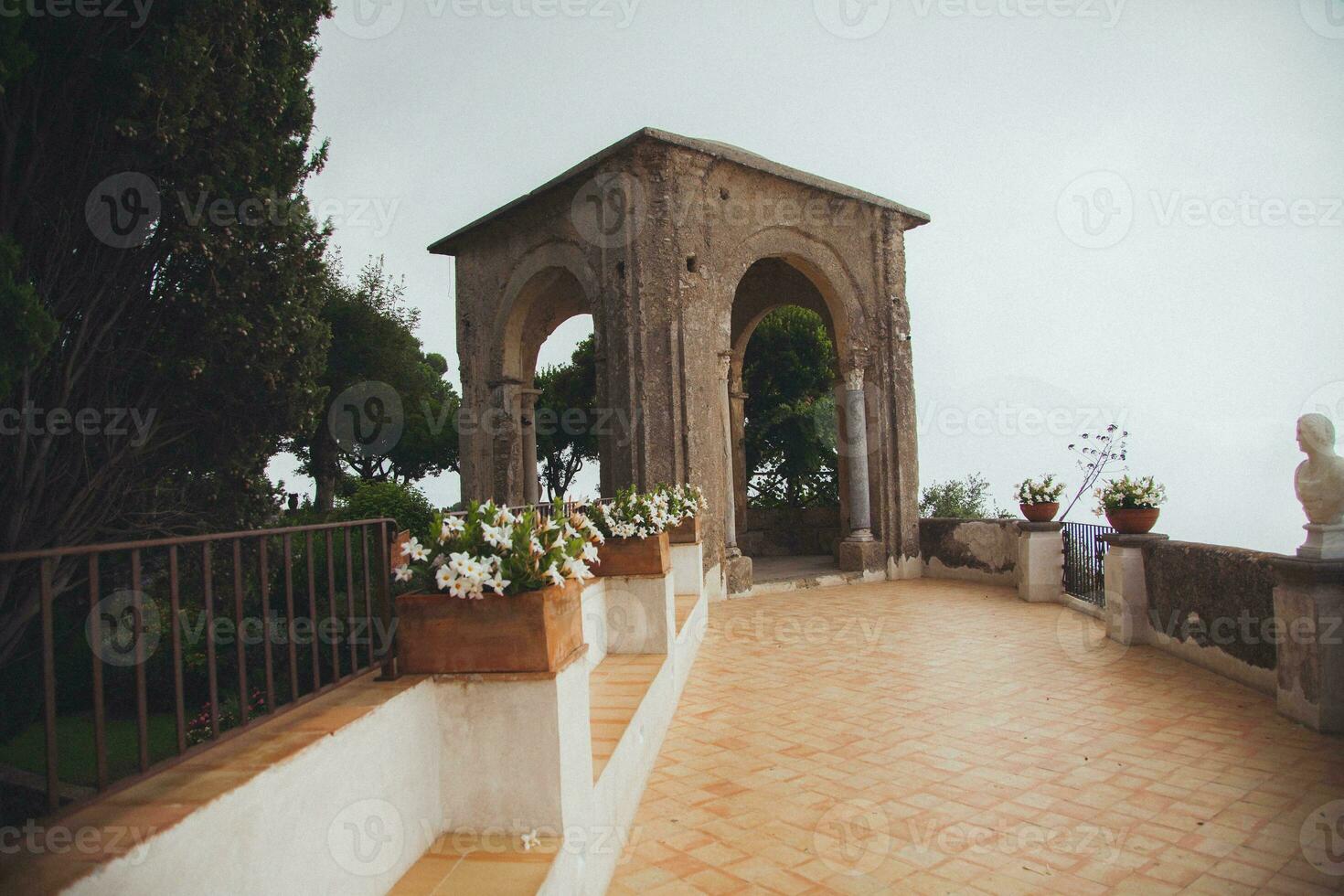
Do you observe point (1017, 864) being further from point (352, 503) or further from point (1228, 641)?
point (352, 503)

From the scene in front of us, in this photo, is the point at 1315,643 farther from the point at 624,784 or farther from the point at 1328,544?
the point at 624,784

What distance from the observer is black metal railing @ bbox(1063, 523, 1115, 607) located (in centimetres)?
861

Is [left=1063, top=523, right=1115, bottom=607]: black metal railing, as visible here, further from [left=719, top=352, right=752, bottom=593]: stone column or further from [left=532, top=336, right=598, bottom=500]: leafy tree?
[left=532, top=336, right=598, bottom=500]: leafy tree

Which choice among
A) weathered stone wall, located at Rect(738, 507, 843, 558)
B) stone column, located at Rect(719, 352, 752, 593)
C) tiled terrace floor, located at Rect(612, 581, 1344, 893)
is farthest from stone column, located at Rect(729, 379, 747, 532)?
tiled terrace floor, located at Rect(612, 581, 1344, 893)

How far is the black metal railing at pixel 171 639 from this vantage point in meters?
1.81

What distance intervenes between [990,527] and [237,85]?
10.9 metres

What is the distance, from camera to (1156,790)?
3945 mm

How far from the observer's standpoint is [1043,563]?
9875 mm

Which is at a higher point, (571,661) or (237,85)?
(237,85)

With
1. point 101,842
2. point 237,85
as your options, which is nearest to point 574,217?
point 237,85

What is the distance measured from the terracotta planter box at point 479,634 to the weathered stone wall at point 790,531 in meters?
13.1

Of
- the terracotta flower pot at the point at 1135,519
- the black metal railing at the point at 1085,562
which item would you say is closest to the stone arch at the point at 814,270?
the black metal railing at the point at 1085,562

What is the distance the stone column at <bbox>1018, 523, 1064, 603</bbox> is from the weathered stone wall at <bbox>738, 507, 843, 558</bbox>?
5725 mm

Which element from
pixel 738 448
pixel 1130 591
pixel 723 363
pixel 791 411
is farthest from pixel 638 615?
pixel 791 411
